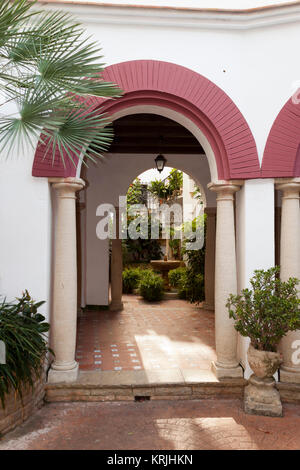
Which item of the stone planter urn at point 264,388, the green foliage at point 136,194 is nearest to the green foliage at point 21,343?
the stone planter urn at point 264,388

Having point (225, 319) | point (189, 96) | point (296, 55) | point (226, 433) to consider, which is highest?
point (296, 55)

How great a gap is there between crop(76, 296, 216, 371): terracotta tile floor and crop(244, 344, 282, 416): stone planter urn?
3.30 feet

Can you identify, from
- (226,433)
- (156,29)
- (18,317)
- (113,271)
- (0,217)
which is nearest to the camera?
(226,433)

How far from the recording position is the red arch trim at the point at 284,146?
501 centimetres

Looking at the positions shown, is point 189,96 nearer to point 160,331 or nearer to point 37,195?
point 37,195

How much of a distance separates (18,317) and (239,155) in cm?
365

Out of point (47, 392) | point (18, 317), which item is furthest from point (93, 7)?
point (47, 392)

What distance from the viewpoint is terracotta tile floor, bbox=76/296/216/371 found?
5.59 metres

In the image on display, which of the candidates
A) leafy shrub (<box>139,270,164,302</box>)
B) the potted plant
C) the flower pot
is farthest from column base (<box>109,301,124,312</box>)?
the flower pot

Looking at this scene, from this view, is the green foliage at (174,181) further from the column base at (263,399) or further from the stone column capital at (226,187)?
the column base at (263,399)

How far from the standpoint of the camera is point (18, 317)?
446cm

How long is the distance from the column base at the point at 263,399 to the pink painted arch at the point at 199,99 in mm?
2721

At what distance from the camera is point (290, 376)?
4.96 metres

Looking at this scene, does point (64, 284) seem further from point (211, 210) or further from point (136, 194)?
point (136, 194)
